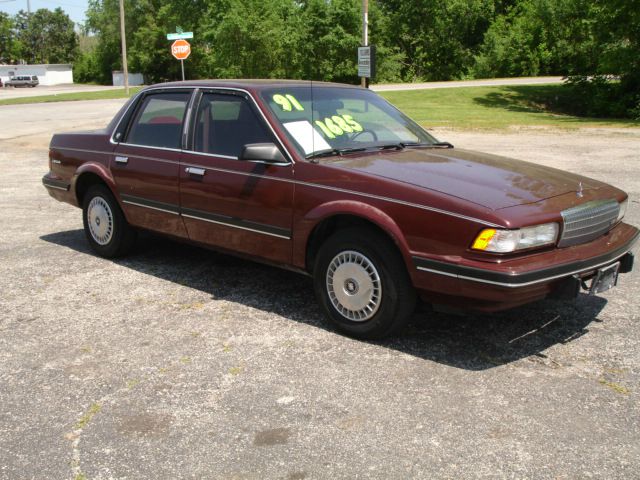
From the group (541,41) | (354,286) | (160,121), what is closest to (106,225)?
(160,121)

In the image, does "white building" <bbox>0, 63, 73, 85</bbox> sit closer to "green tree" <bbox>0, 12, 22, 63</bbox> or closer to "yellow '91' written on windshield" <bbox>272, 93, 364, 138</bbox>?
"green tree" <bbox>0, 12, 22, 63</bbox>

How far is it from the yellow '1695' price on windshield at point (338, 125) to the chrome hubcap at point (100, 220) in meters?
2.38

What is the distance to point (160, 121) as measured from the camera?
19.1 feet

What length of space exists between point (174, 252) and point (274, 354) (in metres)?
2.78

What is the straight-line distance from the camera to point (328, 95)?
5270 millimetres

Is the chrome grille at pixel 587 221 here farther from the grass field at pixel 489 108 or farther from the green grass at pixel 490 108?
the grass field at pixel 489 108

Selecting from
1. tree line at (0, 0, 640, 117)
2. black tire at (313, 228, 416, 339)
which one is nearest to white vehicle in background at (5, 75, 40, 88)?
tree line at (0, 0, 640, 117)

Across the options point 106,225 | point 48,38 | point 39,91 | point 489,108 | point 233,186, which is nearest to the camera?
point 233,186

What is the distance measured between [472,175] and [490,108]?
25.3 metres

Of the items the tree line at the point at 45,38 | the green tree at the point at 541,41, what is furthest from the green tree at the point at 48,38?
the green tree at the point at 541,41

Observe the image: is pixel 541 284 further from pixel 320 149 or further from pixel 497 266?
pixel 320 149

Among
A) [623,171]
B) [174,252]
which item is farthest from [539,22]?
[174,252]

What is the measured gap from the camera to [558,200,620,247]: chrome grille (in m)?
4.02

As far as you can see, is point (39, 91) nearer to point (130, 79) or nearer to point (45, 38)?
point (130, 79)
